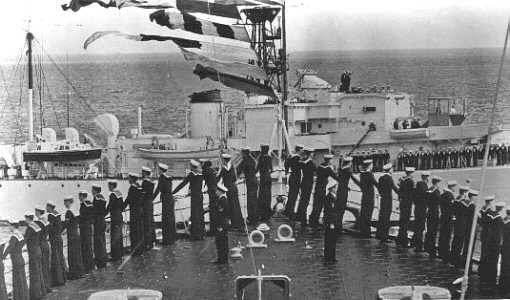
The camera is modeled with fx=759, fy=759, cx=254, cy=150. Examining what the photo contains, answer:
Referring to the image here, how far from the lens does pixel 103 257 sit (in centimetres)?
1129

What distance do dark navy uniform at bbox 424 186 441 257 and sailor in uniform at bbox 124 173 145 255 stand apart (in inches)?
174

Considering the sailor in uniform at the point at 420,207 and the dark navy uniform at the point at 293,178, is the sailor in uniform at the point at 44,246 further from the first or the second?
Result: the sailor in uniform at the point at 420,207

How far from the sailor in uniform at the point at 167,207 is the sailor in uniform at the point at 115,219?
3.12ft

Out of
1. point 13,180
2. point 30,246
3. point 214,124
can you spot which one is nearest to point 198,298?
point 30,246

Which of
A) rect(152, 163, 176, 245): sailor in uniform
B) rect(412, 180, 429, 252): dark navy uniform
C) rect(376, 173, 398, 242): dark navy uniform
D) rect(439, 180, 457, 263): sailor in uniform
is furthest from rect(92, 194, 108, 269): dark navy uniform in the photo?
rect(439, 180, 457, 263): sailor in uniform

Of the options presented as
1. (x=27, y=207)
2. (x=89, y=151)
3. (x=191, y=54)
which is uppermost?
(x=191, y=54)

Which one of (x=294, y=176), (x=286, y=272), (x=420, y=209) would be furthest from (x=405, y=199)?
(x=286, y=272)

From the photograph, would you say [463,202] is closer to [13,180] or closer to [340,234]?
[340,234]

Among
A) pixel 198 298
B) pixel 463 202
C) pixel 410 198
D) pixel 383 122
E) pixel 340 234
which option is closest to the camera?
pixel 198 298

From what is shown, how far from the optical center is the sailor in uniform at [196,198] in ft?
40.8

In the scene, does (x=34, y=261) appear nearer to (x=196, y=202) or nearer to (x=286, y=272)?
(x=286, y=272)

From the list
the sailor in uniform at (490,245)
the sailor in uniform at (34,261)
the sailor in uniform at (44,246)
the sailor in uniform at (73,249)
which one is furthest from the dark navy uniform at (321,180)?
the sailor in uniform at (34,261)

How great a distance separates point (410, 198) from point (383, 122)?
58.4 feet

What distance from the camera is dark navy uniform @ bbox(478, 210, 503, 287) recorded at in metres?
10.0
